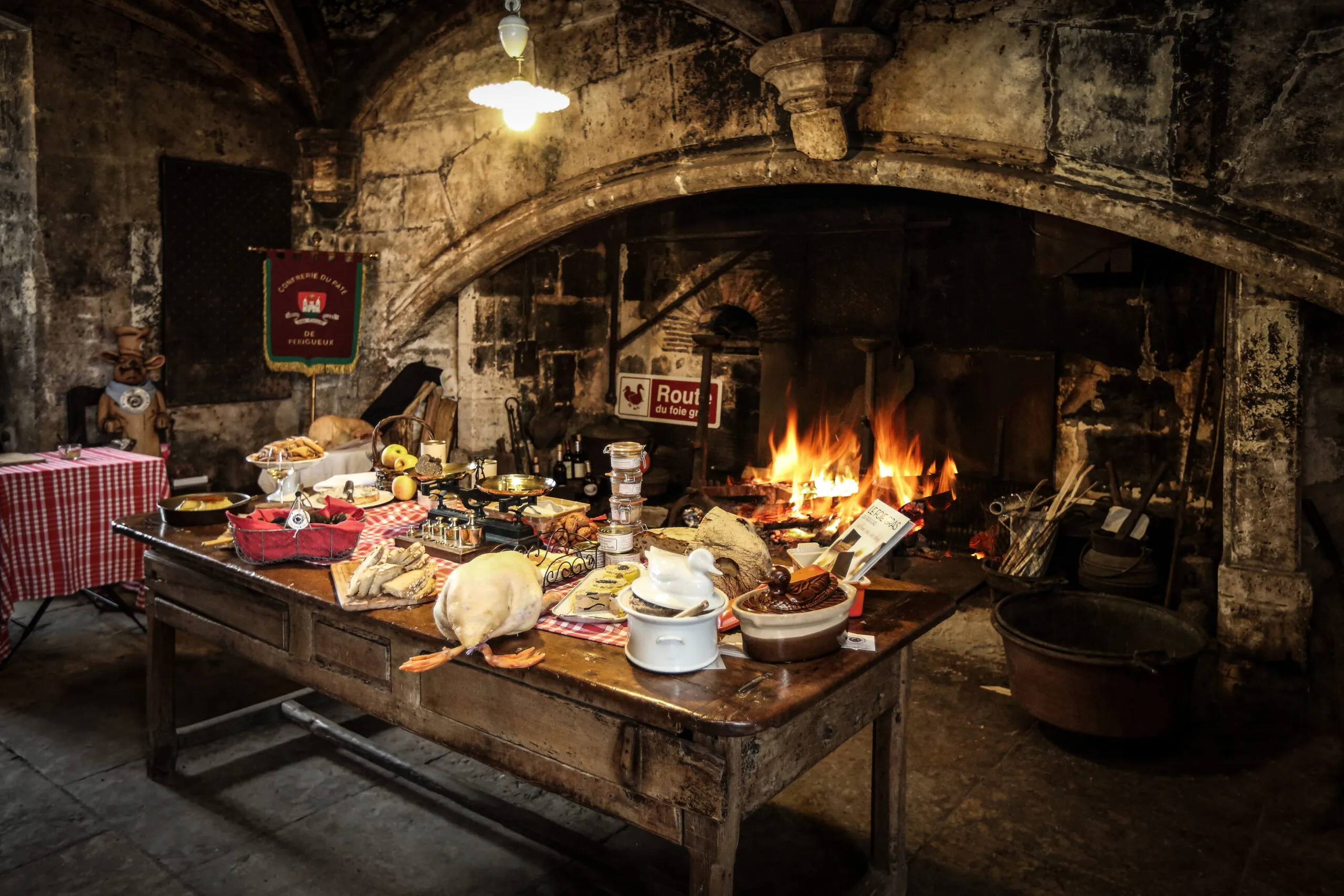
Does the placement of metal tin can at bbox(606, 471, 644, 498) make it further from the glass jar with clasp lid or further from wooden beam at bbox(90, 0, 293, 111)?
wooden beam at bbox(90, 0, 293, 111)

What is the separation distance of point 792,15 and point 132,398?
498cm

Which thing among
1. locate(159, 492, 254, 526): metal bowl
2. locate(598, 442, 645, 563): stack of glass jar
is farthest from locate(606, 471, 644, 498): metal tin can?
locate(159, 492, 254, 526): metal bowl

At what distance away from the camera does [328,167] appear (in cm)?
741

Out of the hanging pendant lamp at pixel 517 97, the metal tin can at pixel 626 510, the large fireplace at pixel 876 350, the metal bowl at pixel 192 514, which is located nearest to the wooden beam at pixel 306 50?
the large fireplace at pixel 876 350

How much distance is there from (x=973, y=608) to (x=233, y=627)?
431cm

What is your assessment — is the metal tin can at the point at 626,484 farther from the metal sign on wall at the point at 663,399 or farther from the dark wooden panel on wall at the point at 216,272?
the dark wooden panel on wall at the point at 216,272

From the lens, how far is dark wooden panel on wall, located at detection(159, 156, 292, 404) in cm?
684

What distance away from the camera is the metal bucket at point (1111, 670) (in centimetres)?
391

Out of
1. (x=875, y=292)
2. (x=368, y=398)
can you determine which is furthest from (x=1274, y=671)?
(x=368, y=398)

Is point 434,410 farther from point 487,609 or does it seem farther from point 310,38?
point 487,609

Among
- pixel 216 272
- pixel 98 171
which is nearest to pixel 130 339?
pixel 216 272

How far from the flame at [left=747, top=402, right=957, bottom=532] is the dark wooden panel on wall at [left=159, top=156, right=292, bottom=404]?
4169 millimetres

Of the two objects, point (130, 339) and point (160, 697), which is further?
point (130, 339)

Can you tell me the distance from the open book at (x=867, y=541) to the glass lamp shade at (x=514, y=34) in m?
2.86
